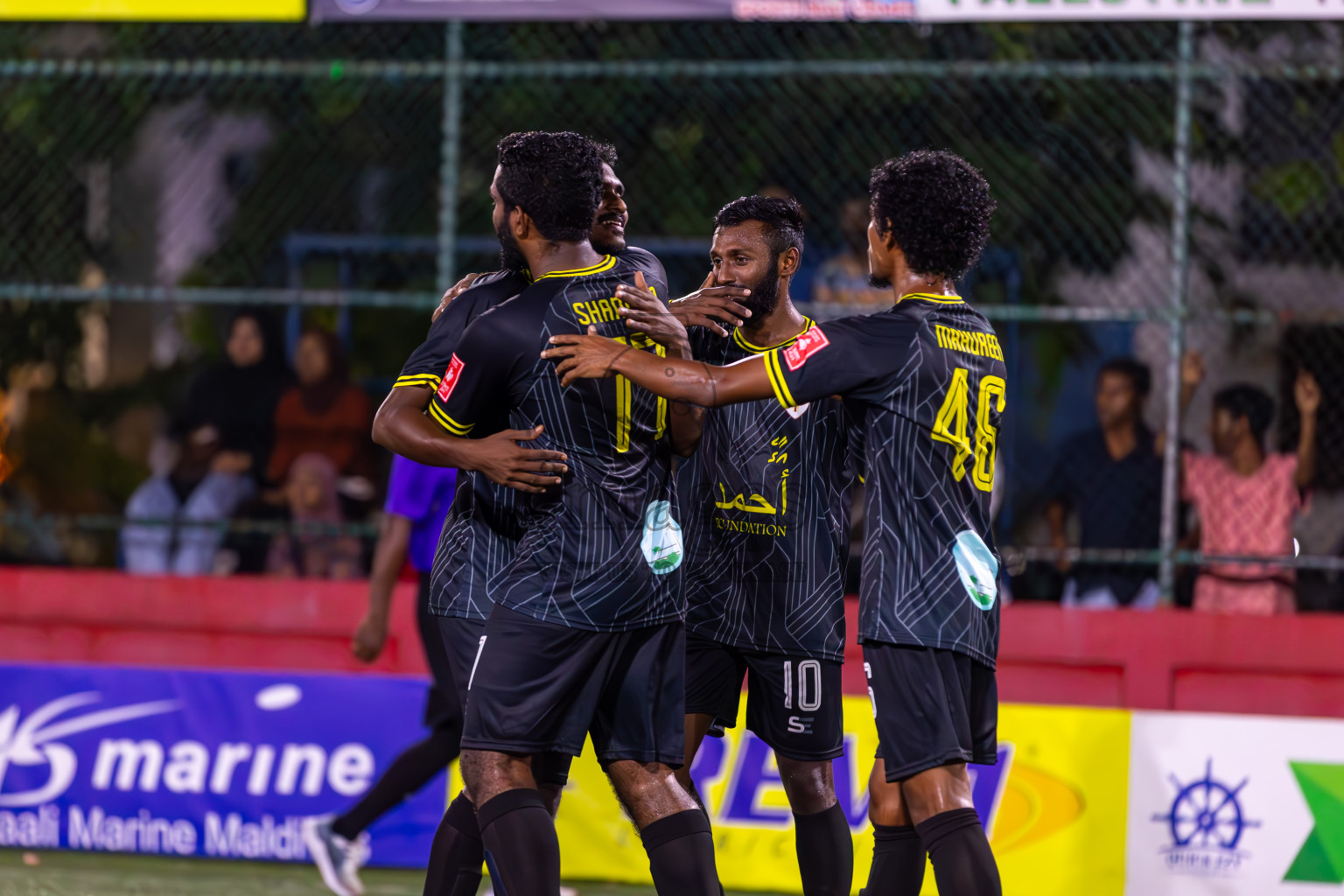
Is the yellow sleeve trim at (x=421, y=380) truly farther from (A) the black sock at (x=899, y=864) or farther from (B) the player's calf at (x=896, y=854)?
(A) the black sock at (x=899, y=864)

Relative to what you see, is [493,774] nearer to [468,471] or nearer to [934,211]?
[468,471]

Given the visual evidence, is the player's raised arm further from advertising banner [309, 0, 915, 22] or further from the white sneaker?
advertising banner [309, 0, 915, 22]

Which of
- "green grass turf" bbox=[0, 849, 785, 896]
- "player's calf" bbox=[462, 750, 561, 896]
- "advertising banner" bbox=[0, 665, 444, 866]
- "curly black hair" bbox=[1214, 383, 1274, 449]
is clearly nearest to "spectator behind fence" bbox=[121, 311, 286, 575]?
"advertising banner" bbox=[0, 665, 444, 866]

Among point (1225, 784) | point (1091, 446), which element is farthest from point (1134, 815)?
point (1091, 446)

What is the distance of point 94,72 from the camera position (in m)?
7.73

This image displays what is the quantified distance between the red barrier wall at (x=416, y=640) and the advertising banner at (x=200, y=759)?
1.90ft

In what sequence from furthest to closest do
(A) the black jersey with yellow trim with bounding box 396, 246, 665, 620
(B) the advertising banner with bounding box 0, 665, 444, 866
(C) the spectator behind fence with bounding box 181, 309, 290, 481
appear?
1. (C) the spectator behind fence with bounding box 181, 309, 290, 481
2. (B) the advertising banner with bounding box 0, 665, 444, 866
3. (A) the black jersey with yellow trim with bounding box 396, 246, 665, 620

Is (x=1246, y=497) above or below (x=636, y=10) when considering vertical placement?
below

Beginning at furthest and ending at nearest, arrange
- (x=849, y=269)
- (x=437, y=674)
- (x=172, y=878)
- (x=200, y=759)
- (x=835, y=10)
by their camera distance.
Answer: (x=849, y=269) < (x=835, y=10) < (x=200, y=759) < (x=172, y=878) < (x=437, y=674)

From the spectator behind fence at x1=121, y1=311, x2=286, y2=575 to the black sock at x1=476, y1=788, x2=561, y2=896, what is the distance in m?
4.58

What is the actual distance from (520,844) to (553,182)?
5.20ft

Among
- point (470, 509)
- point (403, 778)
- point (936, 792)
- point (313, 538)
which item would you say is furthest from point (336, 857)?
point (936, 792)

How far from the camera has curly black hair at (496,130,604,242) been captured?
389 centimetres

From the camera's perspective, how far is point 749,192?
9125 millimetres
